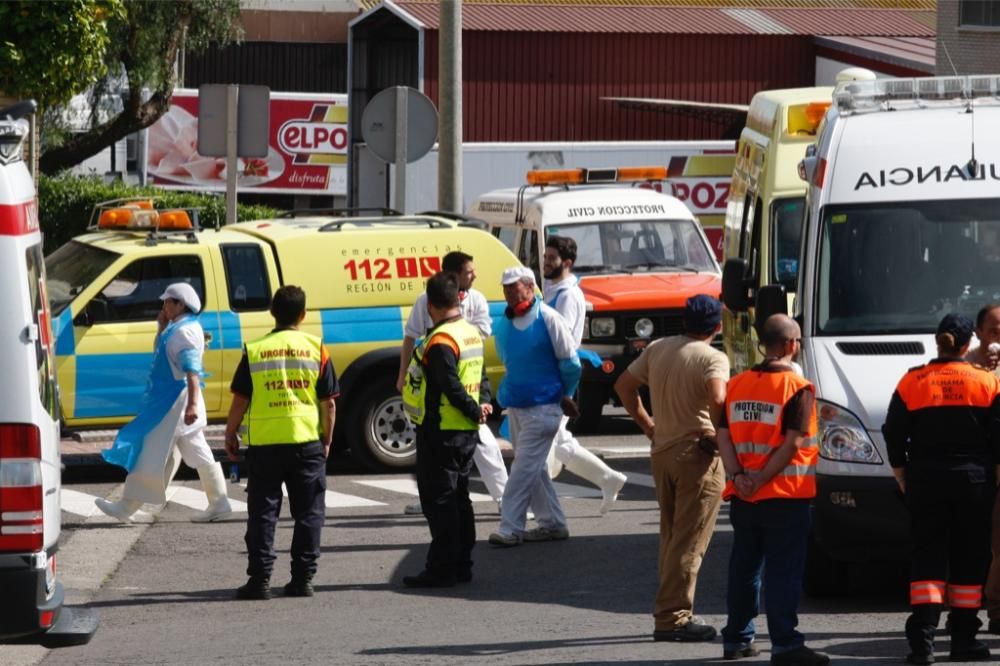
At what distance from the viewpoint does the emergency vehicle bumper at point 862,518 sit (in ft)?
28.4

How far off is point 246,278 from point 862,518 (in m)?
6.46

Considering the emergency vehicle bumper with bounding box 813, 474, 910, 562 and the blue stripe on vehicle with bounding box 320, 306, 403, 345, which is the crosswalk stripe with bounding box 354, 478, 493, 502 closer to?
the blue stripe on vehicle with bounding box 320, 306, 403, 345

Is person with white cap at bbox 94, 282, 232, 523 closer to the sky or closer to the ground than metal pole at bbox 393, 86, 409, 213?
closer to the ground

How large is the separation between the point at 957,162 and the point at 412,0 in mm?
25823

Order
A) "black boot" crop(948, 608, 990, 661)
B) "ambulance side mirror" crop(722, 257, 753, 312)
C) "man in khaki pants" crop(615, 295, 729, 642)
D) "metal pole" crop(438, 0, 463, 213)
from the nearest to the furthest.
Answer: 1. "black boot" crop(948, 608, 990, 661)
2. "man in khaki pants" crop(615, 295, 729, 642)
3. "ambulance side mirror" crop(722, 257, 753, 312)
4. "metal pole" crop(438, 0, 463, 213)

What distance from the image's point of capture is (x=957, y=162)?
10.0 m

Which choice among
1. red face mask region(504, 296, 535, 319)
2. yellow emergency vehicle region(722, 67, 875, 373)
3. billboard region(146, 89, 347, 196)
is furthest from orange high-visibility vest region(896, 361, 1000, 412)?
billboard region(146, 89, 347, 196)

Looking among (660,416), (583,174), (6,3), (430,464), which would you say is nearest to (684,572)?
(660,416)

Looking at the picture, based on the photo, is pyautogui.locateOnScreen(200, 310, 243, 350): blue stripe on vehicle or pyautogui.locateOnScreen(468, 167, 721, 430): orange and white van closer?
pyautogui.locateOnScreen(200, 310, 243, 350): blue stripe on vehicle

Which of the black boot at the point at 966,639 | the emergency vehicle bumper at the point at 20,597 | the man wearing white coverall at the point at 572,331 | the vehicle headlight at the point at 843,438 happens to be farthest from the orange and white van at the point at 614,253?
the emergency vehicle bumper at the point at 20,597

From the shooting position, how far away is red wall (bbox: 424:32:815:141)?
3516 centimetres

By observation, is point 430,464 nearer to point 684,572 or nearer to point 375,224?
point 684,572

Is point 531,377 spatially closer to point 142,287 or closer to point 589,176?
point 142,287

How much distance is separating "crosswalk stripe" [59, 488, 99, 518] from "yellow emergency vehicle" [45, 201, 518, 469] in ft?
1.71
